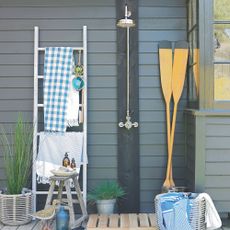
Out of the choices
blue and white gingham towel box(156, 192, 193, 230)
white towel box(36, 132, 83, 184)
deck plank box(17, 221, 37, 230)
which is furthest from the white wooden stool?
blue and white gingham towel box(156, 192, 193, 230)

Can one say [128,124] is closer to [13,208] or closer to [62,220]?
[62,220]

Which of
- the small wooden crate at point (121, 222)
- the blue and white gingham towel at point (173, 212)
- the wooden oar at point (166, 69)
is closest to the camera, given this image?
the blue and white gingham towel at point (173, 212)

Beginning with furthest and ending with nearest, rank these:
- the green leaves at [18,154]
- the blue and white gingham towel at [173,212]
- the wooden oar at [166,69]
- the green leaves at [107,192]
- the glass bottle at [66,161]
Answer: the wooden oar at [166,69] < the glass bottle at [66,161] < the green leaves at [107,192] < the green leaves at [18,154] < the blue and white gingham towel at [173,212]

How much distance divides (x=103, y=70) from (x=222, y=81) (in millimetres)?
1233

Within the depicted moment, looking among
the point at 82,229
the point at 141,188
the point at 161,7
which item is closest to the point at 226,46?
the point at 161,7

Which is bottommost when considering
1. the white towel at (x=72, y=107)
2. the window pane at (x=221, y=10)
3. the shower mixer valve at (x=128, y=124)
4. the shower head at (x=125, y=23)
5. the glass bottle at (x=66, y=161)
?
the glass bottle at (x=66, y=161)

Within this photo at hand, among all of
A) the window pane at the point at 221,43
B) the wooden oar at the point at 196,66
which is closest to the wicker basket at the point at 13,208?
the wooden oar at the point at 196,66

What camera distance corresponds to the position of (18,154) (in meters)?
4.20

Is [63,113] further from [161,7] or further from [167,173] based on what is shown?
[161,7]

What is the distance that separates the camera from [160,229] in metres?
3.65

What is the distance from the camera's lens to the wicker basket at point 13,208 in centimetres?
412

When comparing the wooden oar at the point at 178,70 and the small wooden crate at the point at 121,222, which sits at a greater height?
the wooden oar at the point at 178,70

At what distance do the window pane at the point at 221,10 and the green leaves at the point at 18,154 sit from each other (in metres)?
2.09

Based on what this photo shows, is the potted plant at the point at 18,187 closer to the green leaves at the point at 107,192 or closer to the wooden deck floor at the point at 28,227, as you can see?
the wooden deck floor at the point at 28,227
